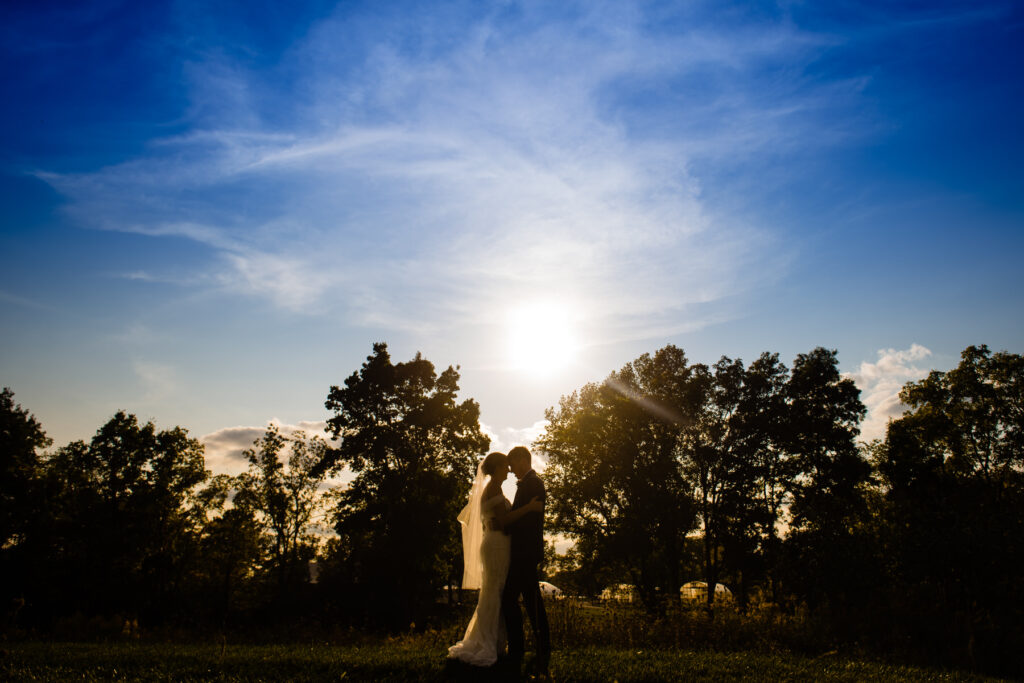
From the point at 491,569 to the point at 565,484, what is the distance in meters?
25.1

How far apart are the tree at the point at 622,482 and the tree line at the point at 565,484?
0.11 m

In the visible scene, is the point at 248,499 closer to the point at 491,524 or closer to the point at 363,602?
the point at 363,602

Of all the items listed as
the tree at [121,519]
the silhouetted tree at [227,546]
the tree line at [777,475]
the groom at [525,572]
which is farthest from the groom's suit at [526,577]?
the silhouetted tree at [227,546]

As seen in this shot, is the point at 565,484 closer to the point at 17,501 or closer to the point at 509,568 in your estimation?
the point at 509,568

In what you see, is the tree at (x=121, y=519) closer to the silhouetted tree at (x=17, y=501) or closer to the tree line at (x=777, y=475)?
the silhouetted tree at (x=17, y=501)

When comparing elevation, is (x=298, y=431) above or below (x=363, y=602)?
above

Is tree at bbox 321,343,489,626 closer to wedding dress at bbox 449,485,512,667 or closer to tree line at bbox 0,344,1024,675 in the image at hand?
tree line at bbox 0,344,1024,675

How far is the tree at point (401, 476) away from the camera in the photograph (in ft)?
108

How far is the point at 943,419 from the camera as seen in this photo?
28.8 metres

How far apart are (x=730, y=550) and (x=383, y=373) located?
25.0 m

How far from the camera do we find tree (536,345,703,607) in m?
29.2

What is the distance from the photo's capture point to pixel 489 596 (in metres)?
7.38

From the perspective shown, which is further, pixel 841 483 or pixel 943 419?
pixel 841 483

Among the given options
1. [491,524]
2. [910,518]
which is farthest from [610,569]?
[491,524]
